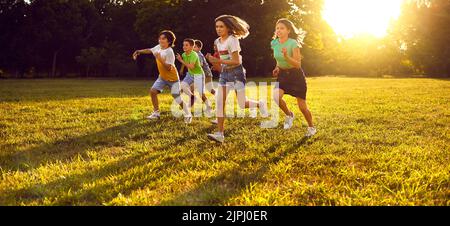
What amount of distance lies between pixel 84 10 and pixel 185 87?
48.6 m

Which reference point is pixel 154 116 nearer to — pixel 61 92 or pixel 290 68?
pixel 290 68

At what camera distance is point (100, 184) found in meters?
3.83

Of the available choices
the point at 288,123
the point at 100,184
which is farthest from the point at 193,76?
the point at 100,184

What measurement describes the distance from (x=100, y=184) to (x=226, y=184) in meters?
1.27

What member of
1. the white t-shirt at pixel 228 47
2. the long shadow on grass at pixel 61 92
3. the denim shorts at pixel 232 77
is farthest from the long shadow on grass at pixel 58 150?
the long shadow on grass at pixel 61 92

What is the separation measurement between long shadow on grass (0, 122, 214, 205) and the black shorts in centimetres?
234

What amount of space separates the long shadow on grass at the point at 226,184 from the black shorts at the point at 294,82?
1.62m

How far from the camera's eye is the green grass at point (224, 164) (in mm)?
3480

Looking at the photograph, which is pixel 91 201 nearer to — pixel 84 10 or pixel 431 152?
pixel 431 152

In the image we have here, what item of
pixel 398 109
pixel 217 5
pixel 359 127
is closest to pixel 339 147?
pixel 359 127

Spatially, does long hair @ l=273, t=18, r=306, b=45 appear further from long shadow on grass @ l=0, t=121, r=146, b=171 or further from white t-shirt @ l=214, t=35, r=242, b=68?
long shadow on grass @ l=0, t=121, r=146, b=171

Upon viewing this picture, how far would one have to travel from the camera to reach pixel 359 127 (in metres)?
7.29

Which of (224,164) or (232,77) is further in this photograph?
(232,77)

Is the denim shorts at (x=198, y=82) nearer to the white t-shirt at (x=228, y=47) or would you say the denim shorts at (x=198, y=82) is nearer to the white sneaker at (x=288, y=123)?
the white sneaker at (x=288, y=123)
